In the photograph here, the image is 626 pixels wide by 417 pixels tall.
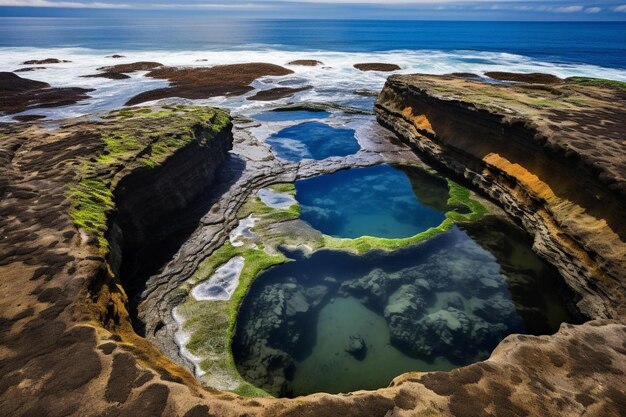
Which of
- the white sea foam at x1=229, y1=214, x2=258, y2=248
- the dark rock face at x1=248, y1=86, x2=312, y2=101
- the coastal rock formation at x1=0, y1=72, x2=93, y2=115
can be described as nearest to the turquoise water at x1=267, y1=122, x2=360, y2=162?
the white sea foam at x1=229, y1=214, x2=258, y2=248

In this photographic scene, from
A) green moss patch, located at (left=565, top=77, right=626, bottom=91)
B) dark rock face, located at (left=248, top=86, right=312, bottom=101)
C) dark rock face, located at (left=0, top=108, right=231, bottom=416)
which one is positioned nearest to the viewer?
dark rock face, located at (left=0, top=108, right=231, bottom=416)

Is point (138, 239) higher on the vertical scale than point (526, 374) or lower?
lower

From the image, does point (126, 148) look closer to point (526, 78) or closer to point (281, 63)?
point (526, 78)

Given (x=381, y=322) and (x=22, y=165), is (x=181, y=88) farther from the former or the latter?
(x=381, y=322)

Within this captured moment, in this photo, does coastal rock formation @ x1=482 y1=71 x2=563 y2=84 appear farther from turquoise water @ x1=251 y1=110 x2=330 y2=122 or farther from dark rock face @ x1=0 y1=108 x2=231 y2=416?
dark rock face @ x1=0 y1=108 x2=231 y2=416

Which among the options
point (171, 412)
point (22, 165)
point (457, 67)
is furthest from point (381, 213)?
point (457, 67)

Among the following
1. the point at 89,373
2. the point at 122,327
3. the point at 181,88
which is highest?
the point at 89,373
